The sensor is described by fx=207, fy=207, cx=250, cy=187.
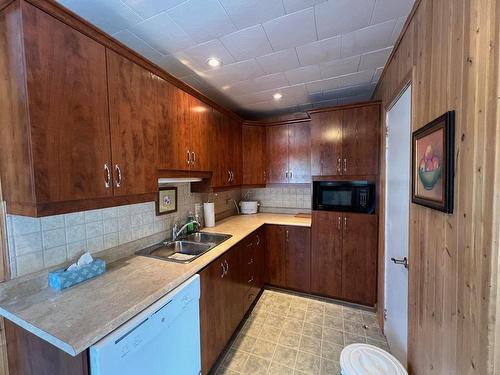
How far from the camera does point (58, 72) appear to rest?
99cm

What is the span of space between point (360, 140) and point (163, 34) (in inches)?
81.8

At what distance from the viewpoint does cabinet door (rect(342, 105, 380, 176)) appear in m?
2.23

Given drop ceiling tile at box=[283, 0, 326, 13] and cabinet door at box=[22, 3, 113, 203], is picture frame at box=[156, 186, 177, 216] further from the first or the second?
drop ceiling tile at box=[283, 0, 326, 13]

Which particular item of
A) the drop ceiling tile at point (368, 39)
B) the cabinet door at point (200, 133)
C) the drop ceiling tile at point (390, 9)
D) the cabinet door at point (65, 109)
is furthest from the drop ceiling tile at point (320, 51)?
the cabinet door at point (65, 109)

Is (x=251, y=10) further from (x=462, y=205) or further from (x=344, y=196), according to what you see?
(x=344, y=196)

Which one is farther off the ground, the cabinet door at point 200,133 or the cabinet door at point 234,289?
the cabinet door at point 200,133

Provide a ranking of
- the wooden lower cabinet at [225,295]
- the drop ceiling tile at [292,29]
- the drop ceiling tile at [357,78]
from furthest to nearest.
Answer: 1. the drop ceiling tile at [357,78]
2. the wooden lower cabinet at [225,295]
3. the drop ceiling tile at [292,29]

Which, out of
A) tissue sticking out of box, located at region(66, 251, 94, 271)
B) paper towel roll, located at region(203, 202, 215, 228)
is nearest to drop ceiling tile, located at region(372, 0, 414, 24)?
paper towel roll, located at region(203, 202, 215, 228)

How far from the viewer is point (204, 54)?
1.72m

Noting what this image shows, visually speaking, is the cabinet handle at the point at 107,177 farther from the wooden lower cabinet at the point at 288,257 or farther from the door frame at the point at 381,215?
the door frame at the point at 381,215

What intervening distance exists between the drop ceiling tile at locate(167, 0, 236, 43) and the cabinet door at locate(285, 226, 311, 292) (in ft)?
7.09

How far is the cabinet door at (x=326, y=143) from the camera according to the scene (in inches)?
93.4

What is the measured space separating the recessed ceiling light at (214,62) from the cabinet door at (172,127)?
356 mm

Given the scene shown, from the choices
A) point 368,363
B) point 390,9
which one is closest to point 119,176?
point 368,363
